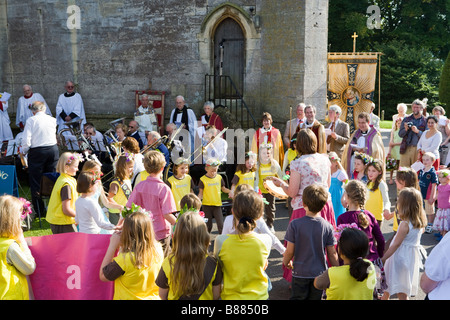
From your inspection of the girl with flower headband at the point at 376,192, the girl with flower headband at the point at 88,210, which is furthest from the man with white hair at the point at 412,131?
the girl with flower headband at the point at 88,210

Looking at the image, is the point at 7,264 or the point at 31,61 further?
the point at 31,61

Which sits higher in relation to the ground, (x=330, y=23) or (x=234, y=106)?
(x=330, y=23)

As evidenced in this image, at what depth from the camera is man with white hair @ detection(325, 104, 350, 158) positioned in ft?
32.7

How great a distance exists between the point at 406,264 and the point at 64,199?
363cm

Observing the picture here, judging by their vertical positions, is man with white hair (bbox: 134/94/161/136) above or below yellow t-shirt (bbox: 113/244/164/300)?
above

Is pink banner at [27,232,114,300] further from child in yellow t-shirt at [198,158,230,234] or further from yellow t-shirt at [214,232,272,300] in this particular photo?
child in yellow t-shirt at [198,158,230,234]

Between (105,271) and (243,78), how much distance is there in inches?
380

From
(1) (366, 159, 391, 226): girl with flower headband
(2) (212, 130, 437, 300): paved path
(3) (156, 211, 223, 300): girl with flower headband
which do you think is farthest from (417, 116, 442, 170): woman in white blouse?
(3) (156, 211, 223, 300): girl with flower headband

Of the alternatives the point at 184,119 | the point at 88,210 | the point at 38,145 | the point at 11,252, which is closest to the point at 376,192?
the point at 88,210

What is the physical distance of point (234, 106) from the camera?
1345 centimetres

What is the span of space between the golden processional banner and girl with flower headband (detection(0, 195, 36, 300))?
1002 centimetres

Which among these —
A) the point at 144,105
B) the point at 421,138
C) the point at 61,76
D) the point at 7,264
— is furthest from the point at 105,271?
the point at 61,76
